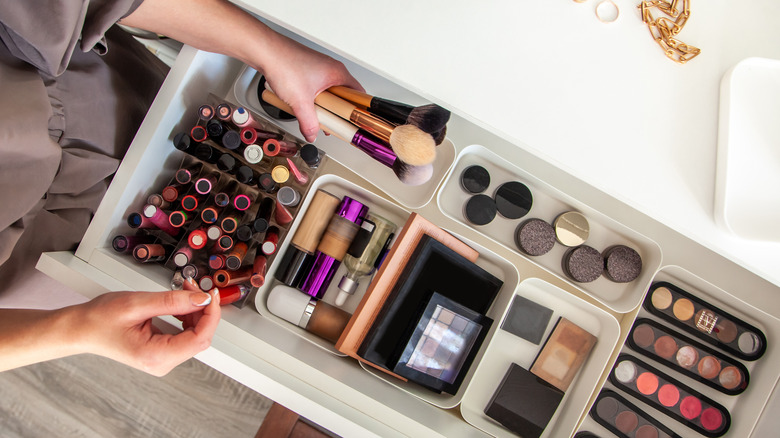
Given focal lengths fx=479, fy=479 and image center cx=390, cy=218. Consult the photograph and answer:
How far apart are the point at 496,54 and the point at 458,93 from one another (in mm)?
66

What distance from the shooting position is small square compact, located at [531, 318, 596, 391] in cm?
81

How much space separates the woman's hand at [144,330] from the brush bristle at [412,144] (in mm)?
282

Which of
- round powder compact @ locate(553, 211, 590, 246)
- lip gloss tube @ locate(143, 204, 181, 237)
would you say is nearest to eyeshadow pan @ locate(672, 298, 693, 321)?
round powder compact @ locate(553, 211, 590, 246)

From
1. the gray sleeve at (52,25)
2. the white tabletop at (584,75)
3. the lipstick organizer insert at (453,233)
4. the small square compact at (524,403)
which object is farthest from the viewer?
the small square compact at (524,403)

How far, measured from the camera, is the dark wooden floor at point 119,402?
1317 millimetres

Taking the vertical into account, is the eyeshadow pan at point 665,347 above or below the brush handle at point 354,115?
below

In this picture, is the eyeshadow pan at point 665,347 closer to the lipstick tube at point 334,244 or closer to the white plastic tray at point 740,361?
the white plastic tray at point 740,361

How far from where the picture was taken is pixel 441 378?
0.75m

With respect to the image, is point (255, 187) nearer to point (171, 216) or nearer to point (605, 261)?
point (171, 216)

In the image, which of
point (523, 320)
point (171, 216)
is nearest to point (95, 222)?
point (171, 216)

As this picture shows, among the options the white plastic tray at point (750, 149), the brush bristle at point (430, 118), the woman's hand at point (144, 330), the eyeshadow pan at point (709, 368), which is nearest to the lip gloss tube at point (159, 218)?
the woman's hand at point (144, 330)

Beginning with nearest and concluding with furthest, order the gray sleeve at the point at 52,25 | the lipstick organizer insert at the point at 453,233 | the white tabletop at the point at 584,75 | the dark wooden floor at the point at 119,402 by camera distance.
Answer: the gray sleeve at the point at 52,25
the white tabletop at the point at 584,75
the lipstick organizer insert at the point at 453,233
the dark wooden floor at the point at 119,402

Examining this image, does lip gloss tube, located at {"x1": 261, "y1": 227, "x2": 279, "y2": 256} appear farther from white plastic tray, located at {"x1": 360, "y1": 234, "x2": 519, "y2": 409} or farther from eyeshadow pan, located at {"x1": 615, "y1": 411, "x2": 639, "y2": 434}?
eyeshadow pan, located at {"x1": 615, "y1": 411, "x2": 639, "y2": 434}

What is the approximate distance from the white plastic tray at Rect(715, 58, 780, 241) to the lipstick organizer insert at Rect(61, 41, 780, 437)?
0.19 metres
